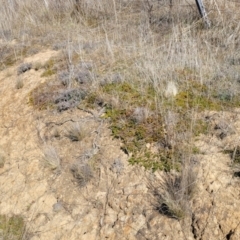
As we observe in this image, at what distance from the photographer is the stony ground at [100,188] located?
2.62m

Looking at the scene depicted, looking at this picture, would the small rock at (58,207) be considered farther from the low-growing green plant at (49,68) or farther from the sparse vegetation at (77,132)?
the low-growing green plant at (49,68)

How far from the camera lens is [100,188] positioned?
3135 millimetres

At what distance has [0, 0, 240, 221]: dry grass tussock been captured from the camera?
341 centimetres

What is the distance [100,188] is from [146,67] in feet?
5.98

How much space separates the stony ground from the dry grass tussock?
0.13 metres

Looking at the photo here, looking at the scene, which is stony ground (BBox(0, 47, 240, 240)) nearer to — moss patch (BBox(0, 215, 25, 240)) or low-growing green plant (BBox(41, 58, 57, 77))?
moss patch (BBox(0, 215, 25, 240))

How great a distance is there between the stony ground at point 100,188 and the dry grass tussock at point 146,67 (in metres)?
0.13

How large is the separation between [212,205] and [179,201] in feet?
0.87

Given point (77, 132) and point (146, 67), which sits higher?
point (146, 67)

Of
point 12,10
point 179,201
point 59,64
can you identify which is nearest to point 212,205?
point 179,201

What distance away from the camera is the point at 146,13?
703 cm

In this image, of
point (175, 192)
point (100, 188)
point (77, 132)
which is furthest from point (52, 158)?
point (175, 192)

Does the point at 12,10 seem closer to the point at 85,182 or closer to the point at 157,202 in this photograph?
the point at 85,182

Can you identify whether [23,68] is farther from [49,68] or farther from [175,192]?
[175,192]
